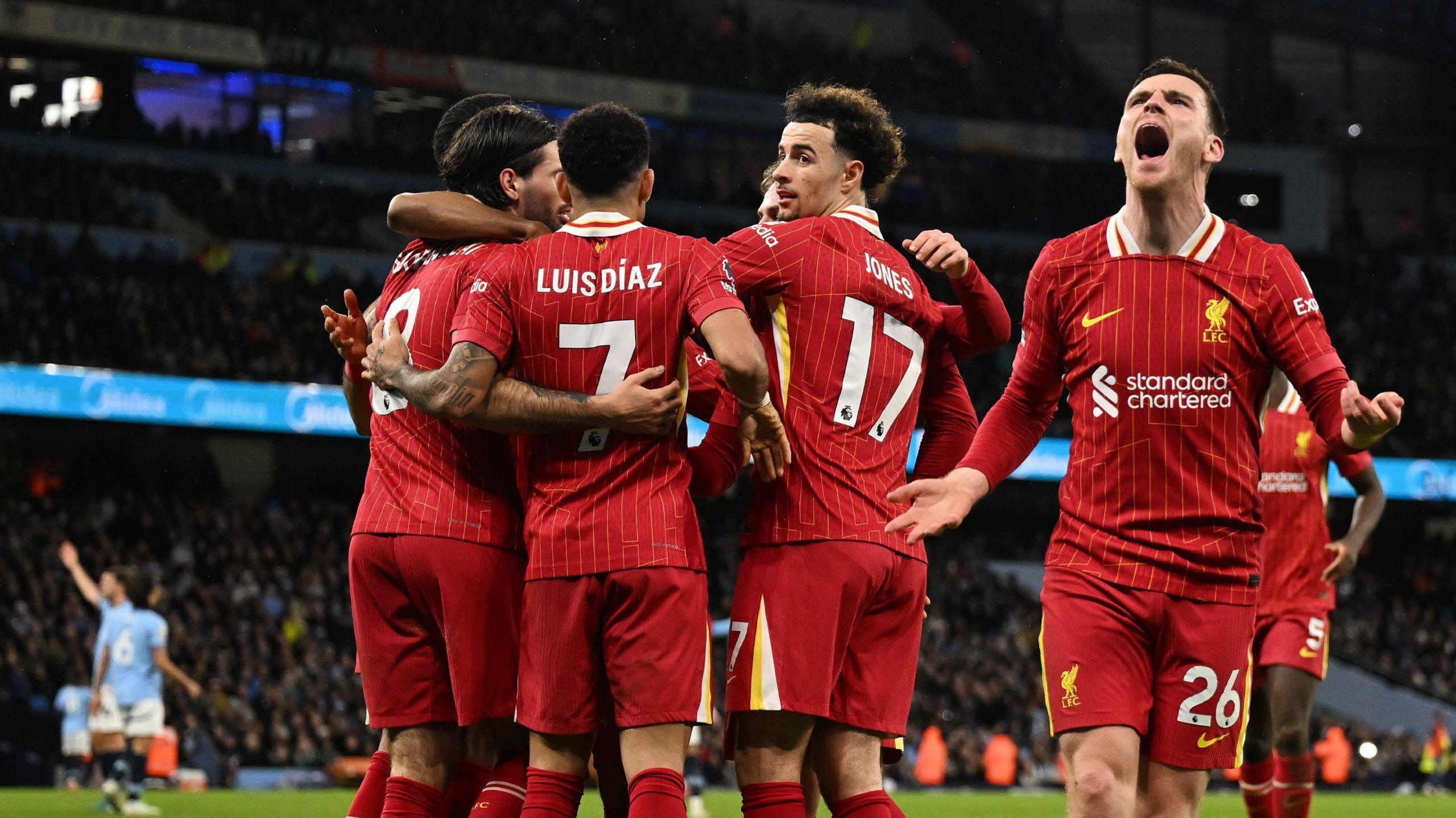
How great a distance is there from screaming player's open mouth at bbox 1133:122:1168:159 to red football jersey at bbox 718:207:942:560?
0.82m

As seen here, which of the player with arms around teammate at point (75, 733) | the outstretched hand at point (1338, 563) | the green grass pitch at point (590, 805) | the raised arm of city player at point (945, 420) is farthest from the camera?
the player with arms around teammate at point (75, 733)

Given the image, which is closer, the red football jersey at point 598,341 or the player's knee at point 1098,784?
the player's knee at point 1098,784

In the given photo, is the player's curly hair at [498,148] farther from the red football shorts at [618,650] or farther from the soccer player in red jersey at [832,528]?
the red football shorts at [618,650]

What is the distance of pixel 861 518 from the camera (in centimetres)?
475

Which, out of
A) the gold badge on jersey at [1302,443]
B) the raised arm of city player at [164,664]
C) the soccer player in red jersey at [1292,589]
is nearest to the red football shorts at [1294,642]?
the soccer player in red jersey at [1292,589]

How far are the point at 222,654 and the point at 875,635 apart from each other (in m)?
17.8

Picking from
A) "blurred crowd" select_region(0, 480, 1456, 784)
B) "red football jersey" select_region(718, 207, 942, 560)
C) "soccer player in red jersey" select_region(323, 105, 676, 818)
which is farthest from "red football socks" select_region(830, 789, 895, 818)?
"blurred crowd" select_region(0, 480, 1456, 784)

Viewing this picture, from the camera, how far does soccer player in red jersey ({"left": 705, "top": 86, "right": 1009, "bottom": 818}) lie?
15.2 feet

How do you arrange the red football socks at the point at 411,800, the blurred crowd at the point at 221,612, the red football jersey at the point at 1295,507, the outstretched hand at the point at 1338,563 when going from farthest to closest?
the blurred crowd at the point at 221,612
the red football jersey at the point at 1295,507
the outstretched hand at the point at 1338,563
the red football socks at the point at 411,800

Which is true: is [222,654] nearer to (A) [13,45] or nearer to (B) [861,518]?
(A) [13,45]

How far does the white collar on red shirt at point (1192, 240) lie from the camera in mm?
4609

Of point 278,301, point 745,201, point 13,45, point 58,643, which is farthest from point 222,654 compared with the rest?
point 745,201

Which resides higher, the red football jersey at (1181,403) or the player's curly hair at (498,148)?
the player's curly hair at (498,148)

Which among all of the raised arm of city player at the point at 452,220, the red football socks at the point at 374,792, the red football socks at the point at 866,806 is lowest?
the red football socks at the point at 374,792
